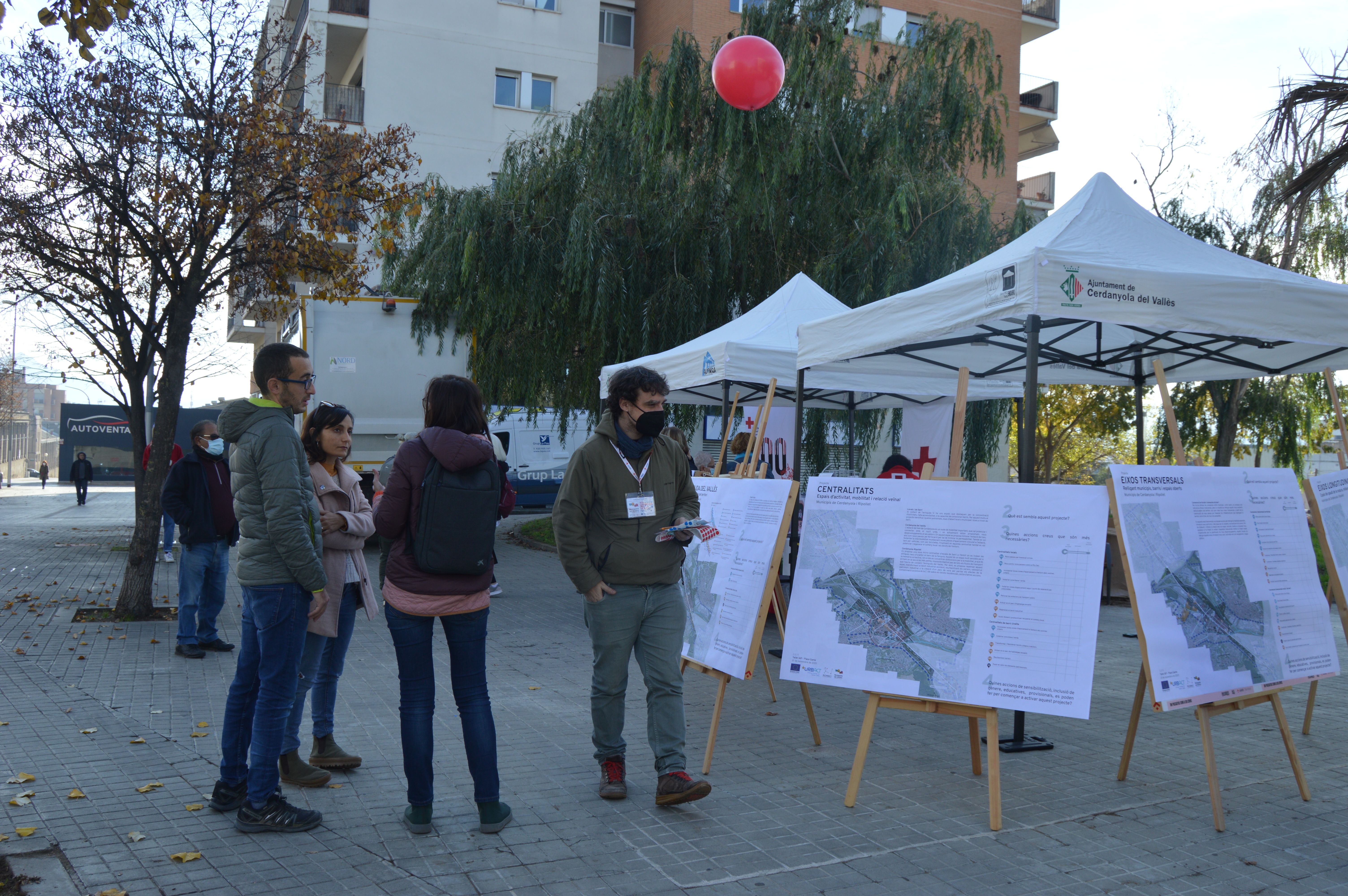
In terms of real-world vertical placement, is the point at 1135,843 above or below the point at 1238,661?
below

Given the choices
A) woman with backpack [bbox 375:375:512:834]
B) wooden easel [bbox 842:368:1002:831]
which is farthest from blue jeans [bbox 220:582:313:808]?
wooden easel [bbox 842:368:1002:831]

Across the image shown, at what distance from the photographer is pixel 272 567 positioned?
160 inches

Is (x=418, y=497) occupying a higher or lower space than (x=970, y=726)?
higher

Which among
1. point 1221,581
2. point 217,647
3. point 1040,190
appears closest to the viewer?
point 1221,581

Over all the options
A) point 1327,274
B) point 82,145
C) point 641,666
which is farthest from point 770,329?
point 1327,274

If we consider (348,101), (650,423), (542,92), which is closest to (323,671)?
(650,423)

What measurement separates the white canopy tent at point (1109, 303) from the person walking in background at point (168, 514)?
5.54m

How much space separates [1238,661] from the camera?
4.64m

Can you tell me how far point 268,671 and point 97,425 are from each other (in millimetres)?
52494

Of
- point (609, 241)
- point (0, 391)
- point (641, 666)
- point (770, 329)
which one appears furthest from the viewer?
point (0, 391)

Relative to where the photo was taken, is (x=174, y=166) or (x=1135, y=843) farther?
(x=174, y=166)

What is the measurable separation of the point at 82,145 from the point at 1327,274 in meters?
22.0

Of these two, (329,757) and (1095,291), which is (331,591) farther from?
(1095,291)

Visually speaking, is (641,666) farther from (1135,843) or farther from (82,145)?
(82,145)
